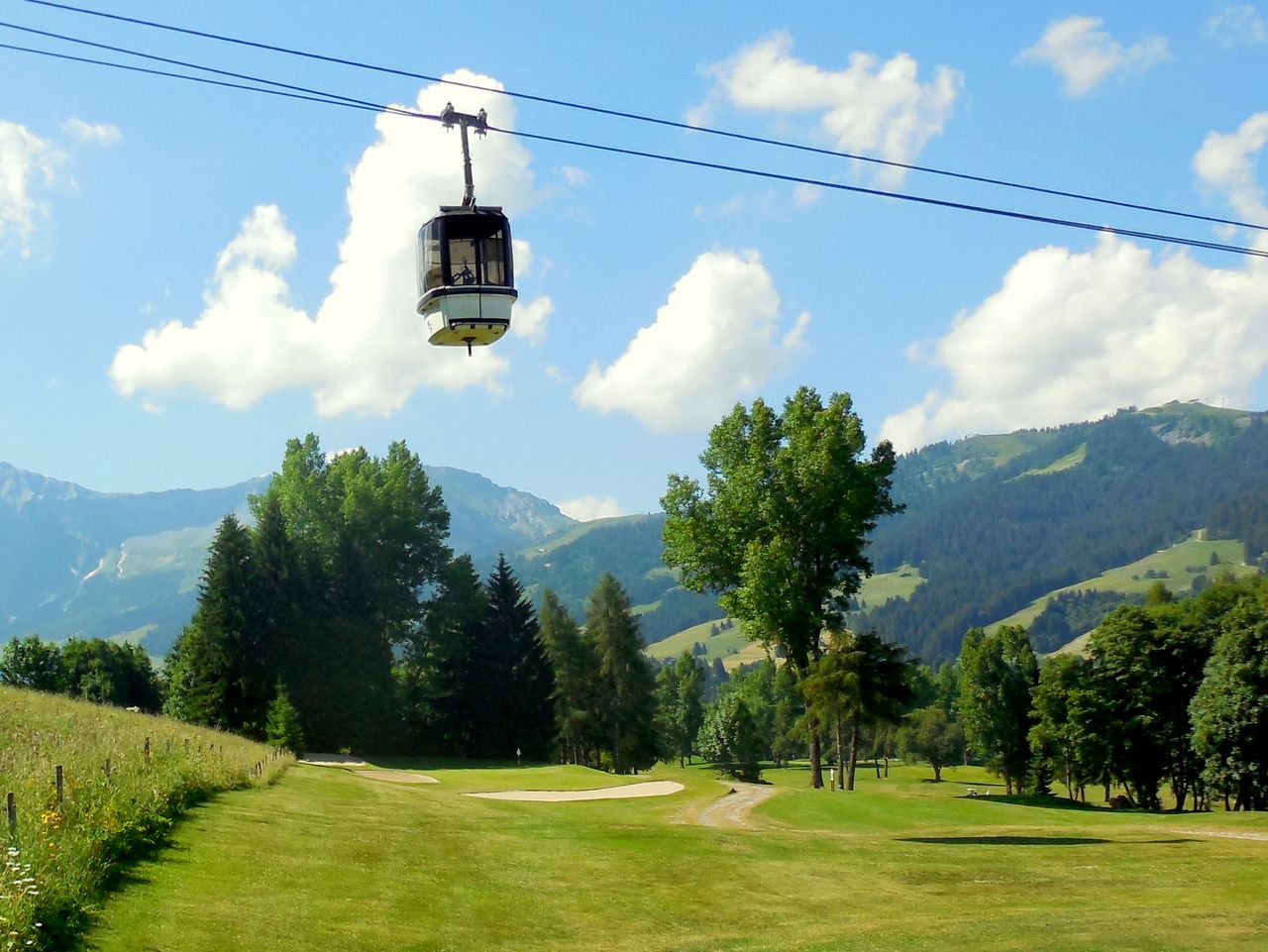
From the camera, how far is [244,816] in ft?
80.9

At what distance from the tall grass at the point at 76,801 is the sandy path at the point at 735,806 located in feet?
45.4

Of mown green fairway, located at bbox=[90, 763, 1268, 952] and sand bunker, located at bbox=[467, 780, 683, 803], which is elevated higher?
mown green fairway, located at bbox=[90, 763, 1268, 952]

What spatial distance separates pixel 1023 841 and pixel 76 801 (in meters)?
24.8

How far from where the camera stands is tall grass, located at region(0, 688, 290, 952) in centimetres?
1372

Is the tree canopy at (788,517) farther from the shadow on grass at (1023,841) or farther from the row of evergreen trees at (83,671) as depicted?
the row of evergreen trees at (83,671)

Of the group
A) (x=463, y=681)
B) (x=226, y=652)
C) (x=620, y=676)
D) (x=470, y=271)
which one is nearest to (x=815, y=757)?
(x=463, y=681)

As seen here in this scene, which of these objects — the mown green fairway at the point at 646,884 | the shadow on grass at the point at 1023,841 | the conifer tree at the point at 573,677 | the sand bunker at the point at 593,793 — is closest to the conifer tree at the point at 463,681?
the conifer tree at the point at 573,677

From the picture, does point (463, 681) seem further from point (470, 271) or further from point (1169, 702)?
point (470, 271)

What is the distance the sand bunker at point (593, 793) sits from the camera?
47375 mm

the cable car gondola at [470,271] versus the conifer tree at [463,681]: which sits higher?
the cable car gondola at [470,271]

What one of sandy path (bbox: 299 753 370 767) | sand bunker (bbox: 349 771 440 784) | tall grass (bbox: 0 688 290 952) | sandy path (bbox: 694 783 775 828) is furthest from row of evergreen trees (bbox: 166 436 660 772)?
tall grass (bbox: 0 688 290 952)

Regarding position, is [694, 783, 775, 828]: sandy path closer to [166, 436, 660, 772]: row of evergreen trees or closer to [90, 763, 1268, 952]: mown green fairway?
[90, 763, 1268, 952]: mown green fairway

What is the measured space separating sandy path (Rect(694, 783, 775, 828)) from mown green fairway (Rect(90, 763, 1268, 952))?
772 millimetres

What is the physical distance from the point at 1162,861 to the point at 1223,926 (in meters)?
8.14
